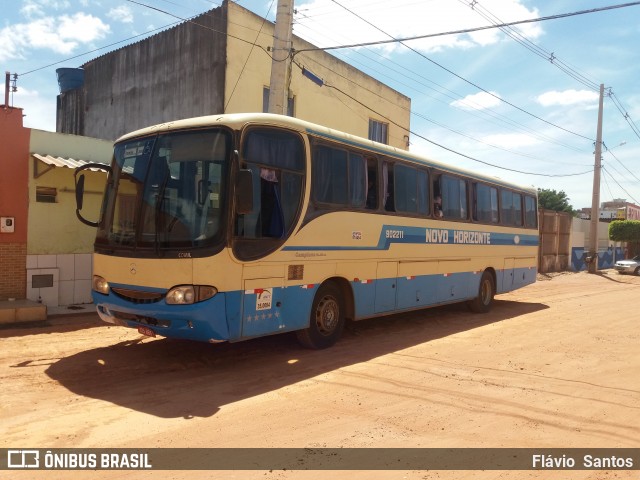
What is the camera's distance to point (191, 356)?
24.3ft

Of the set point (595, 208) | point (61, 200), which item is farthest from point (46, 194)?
point (595, 208)

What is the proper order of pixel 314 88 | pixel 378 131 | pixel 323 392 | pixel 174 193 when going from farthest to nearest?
pixel 378 131 → pixel 314 88 → pixel 174 193 → pixel 323 392

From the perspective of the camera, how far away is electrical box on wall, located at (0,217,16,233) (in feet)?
33.7

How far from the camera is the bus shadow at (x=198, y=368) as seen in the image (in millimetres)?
5680

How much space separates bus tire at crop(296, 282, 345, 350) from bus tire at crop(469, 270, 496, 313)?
5556mm

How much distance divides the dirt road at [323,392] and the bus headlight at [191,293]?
1.02m

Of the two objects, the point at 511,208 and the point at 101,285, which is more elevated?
the point at 511,208

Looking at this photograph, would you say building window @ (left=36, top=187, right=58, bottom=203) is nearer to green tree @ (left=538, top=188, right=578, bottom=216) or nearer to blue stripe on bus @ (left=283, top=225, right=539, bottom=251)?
blue stripe on bus @ (left=283, top=225, right=539, bottom=251)

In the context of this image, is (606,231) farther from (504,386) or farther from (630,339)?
(504,386)

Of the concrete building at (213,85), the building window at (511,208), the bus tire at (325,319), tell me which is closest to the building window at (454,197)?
the building window at (511,208)

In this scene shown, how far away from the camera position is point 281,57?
37.8 ft

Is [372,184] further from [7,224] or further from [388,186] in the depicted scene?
[7,224]

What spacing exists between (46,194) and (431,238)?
8.12 meters

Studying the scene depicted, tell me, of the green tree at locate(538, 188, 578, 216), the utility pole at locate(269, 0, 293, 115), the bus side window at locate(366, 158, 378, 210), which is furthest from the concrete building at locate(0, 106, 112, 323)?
the green tree at locate(538, 188, 578, 216)
